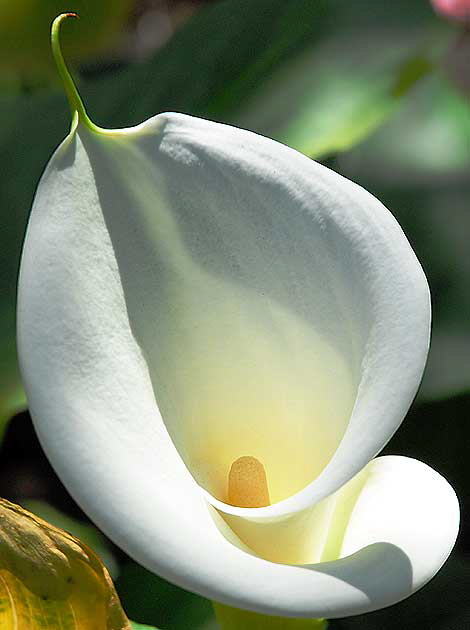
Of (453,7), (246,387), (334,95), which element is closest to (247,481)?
(246,387)

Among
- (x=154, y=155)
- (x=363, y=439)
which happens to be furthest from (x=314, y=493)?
(x=154, y=155)

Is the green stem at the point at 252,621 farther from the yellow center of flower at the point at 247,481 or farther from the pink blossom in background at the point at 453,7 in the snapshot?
the pink blossom in background at the point at 453,7

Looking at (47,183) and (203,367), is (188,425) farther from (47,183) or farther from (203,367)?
(47,183)

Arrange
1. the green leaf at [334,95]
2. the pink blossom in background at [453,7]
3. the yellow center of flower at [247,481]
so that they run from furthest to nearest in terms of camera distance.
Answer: the pink blossom in background at [453,7], the green leaf at [334,95], the yellow center of flower at [247,481]

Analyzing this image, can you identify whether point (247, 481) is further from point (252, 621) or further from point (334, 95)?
point (334, 95)

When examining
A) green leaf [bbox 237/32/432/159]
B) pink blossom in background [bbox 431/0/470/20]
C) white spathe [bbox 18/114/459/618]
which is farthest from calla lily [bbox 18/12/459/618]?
pink blossom in background [bbox 431/0/470/20]

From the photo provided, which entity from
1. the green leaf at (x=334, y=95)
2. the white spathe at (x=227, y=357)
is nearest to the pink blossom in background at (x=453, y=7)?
the green leaf at (x=334, y=95)
